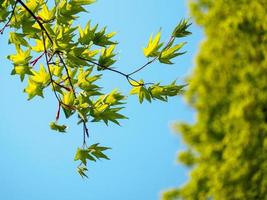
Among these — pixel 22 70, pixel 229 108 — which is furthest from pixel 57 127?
pixel 229 108

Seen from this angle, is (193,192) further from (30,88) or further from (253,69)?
(30,88)

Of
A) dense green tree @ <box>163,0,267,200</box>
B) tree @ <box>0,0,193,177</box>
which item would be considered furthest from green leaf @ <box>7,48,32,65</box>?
dense green tree @ <box>163,0,267,200</box>

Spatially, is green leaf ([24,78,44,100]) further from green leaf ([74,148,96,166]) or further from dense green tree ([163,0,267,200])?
dense green tree ([163,0,267,200])

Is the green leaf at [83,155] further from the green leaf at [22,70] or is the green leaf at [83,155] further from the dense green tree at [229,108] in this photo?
the dense green tree at [229,108]

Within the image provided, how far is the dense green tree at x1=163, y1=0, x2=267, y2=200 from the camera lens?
4590 millimetres

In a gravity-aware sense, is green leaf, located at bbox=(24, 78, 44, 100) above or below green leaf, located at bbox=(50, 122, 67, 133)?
above

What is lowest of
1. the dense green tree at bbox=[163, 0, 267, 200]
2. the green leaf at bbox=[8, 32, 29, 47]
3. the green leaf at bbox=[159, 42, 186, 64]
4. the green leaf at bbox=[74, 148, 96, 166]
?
the green leaf at bbox=[74, 148, 96, 166]

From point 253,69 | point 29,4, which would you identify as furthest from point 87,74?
point 253,69

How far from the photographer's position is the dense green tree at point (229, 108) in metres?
4.59

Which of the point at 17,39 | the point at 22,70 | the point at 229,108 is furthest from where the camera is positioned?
the point at 229,108

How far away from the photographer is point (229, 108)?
4816 millimetres

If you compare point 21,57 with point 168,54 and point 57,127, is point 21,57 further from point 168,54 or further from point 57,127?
point 168,54

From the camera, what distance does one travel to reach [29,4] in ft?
6.83

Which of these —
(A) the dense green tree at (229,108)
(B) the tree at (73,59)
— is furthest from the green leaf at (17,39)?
(A) the dense green tree at (229,108)
